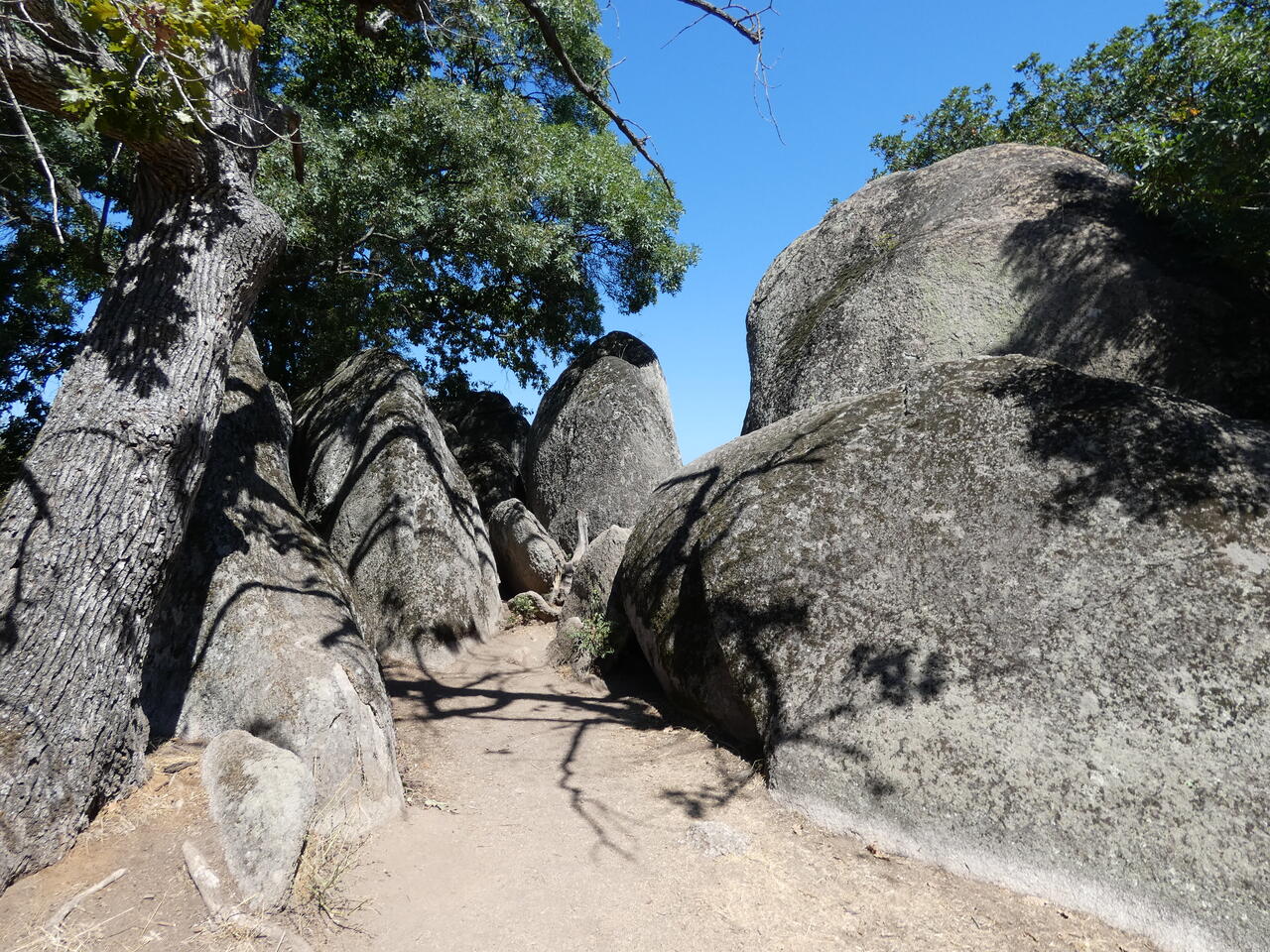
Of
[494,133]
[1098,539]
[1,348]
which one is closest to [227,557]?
[1,348]

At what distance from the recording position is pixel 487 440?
11680 millimetres

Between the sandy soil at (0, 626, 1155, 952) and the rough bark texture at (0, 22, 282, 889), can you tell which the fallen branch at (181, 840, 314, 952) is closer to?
the sandy soil at (0, 626, 1155, 952)

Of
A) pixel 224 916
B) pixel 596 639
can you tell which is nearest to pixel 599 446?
pixel 596 639

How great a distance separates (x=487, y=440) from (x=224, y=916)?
29.3ft

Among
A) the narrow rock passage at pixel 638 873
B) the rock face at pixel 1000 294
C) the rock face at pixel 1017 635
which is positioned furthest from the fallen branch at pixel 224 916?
the rock face at pixel 1000 294

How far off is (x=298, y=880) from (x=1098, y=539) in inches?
176

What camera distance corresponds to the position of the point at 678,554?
5.67 meters

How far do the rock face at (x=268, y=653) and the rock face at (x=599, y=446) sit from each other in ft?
14.7

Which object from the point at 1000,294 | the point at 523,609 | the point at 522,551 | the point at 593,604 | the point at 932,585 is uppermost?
the point at 1000,294

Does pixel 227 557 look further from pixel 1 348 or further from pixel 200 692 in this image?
Result: pixel 1 348

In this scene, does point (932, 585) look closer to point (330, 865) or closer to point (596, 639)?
point (596, 639)

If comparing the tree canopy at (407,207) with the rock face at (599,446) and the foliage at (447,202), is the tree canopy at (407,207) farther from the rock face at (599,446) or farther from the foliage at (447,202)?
the rock face at (599,446)

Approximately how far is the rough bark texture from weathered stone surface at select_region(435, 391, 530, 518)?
246 inches

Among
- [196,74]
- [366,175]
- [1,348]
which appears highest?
[366,175]
